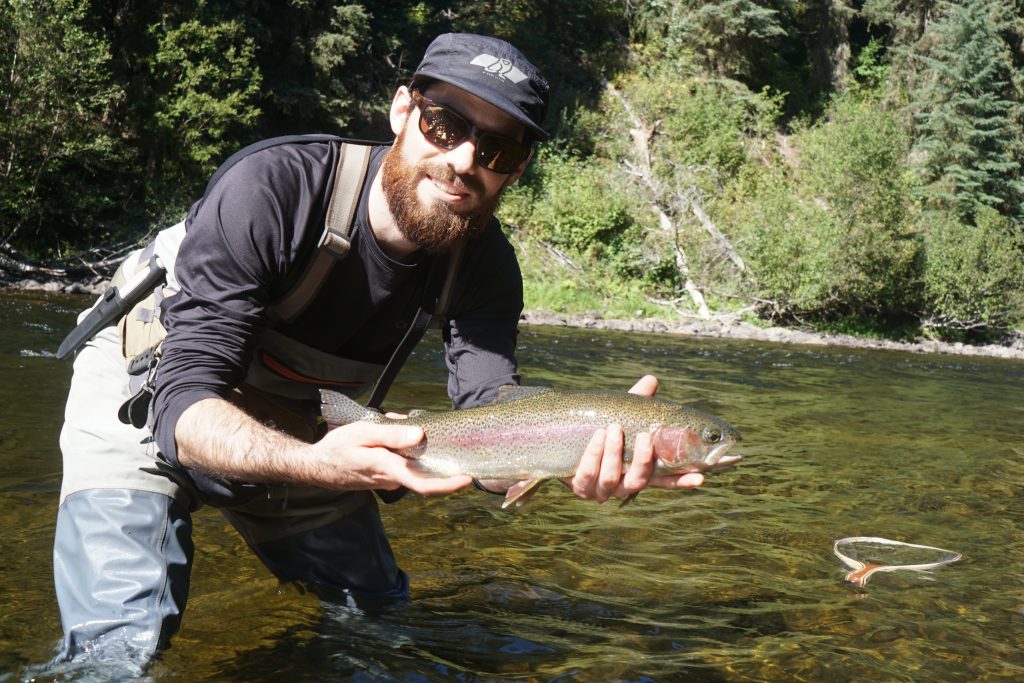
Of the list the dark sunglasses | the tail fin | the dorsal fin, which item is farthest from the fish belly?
the dark sunglasses

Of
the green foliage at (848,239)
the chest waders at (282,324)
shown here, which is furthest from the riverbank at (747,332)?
the chest waders at (282,324)

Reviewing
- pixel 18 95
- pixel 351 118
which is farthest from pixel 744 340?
pixel 18 95

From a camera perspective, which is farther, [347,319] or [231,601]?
[231,601]

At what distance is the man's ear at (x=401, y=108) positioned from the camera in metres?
3.28

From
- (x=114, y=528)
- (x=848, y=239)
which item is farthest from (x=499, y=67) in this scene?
(x=848, y=239)

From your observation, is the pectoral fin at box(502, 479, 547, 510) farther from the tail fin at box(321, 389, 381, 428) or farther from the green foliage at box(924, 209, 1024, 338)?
the green foliage at box(924, 209, 1024, 338)

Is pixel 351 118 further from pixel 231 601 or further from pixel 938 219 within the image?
pixel 231 601

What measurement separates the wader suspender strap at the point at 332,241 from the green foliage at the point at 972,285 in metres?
25.0

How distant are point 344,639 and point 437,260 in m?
1.71

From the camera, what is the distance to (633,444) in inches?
119

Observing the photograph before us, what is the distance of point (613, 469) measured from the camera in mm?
2965

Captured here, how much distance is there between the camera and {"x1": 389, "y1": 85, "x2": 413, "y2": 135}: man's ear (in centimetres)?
328

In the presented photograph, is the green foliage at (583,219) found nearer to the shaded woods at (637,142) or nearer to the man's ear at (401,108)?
the shaded woods at (637,142)

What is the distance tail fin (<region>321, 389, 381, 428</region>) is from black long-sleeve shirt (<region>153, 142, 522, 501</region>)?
293mm
